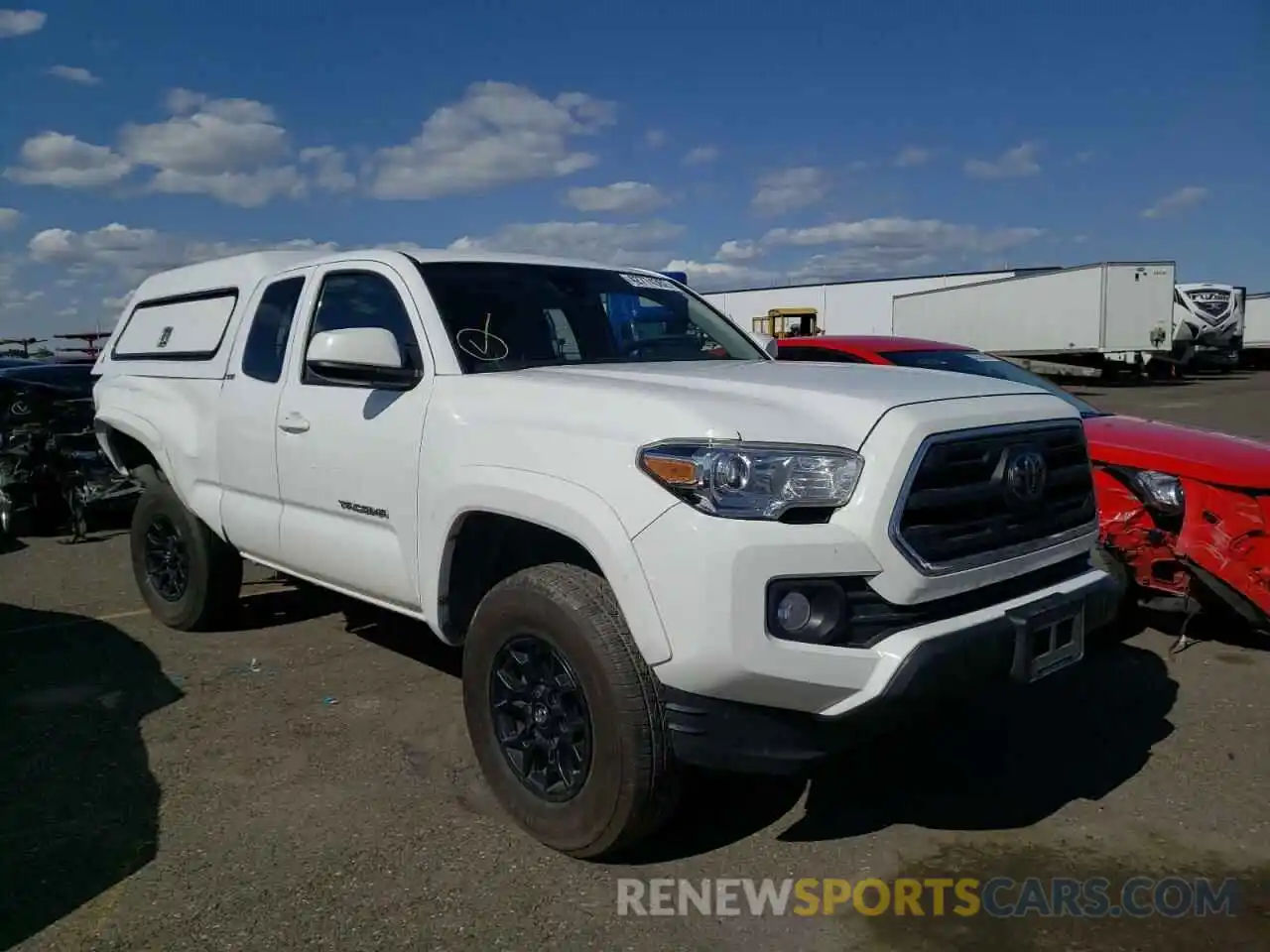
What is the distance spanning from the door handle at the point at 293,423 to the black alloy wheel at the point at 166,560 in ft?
5.07

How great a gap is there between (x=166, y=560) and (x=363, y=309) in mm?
2486

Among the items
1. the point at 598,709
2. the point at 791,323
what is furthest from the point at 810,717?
the point at 791,323

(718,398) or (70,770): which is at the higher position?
(718,398)

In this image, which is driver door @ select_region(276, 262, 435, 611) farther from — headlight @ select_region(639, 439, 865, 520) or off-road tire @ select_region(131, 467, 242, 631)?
headlight @ select_region(639, 439, 865, 520)

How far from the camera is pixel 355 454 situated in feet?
13.3

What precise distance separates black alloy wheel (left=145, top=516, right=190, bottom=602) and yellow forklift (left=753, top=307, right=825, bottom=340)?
3286 cm

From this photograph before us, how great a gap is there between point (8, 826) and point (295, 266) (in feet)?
8.75

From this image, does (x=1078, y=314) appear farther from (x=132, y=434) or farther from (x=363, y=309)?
(x=363, y=309)

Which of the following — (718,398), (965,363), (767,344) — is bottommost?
(965,363)

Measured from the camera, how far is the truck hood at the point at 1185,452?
489 cm

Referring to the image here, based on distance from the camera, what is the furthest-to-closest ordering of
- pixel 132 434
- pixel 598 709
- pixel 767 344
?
pixel 132 434
pixel 767 344
pixel 598 709

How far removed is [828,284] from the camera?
47.9 meters

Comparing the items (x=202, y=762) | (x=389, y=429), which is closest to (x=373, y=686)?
(x=202, y=762)

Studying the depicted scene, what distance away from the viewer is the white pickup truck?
9.06ft
